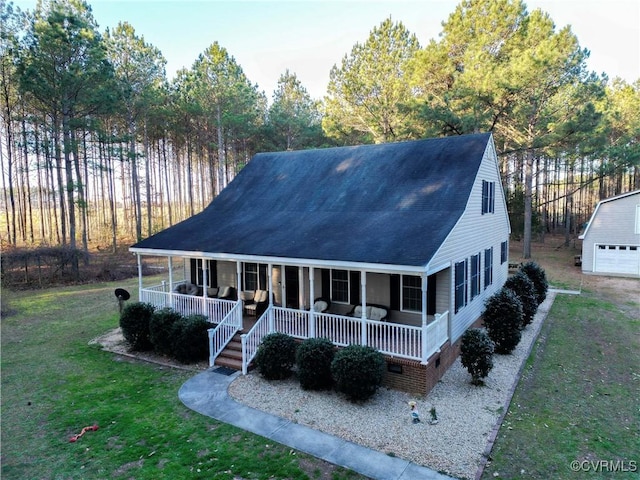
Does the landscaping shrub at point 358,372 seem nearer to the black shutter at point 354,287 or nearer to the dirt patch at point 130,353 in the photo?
the black shutter at point 354,287

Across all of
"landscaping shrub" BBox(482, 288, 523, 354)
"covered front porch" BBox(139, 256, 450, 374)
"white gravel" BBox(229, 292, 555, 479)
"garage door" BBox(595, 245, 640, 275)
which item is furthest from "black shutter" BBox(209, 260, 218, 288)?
"garage door" BBox(595, 245, 640, 275)

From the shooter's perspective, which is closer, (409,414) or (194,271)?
(409,414)

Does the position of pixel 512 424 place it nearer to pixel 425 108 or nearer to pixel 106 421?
pixel 106 421

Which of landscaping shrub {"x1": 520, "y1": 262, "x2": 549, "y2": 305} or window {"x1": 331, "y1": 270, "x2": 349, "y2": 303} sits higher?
window {"x1": 331, "y1": 270, "x2": 349, "y2": 303}

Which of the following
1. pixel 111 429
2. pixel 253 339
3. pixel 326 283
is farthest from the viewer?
pixel 326 283

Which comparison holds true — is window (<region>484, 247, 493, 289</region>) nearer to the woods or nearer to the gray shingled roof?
the gray shingled roof

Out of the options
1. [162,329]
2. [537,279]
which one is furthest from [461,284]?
[162,329]

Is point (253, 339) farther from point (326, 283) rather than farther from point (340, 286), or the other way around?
point (340, 286)

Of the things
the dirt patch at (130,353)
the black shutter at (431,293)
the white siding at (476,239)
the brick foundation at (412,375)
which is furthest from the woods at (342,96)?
the brick foundation at (412,375)
